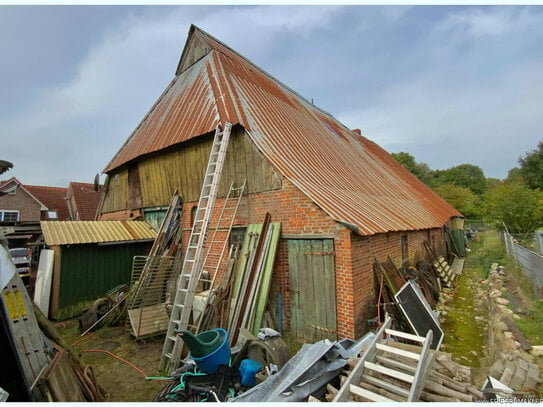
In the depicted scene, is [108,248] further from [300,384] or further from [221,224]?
[300,384]

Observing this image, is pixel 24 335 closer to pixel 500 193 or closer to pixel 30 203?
pixel 500 193

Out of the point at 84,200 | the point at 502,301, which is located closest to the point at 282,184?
the point at 502,301

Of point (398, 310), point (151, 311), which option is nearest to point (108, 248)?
point (151, 311)

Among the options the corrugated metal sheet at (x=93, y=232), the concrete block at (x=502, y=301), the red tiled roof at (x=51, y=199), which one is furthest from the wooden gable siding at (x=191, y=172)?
the red tiled roof at (x=51, y=199)

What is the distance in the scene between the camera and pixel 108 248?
359 inches

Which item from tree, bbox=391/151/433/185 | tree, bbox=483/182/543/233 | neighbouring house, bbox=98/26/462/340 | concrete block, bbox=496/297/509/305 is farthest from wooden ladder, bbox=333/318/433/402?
tree, bbox=391/151/433/185

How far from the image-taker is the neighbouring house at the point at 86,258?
7.96 m

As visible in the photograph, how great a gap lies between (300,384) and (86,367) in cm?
336

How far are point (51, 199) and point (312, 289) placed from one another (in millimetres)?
33852

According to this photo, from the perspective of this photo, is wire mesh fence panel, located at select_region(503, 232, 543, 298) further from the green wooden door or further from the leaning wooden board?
the leaning wooden board

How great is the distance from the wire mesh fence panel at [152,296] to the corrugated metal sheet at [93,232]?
4.04ft

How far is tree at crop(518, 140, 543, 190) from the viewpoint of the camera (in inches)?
1423

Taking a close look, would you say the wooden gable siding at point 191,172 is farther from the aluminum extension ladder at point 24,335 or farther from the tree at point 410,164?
the tree at point 410,164

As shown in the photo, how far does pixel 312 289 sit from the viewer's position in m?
5.97
